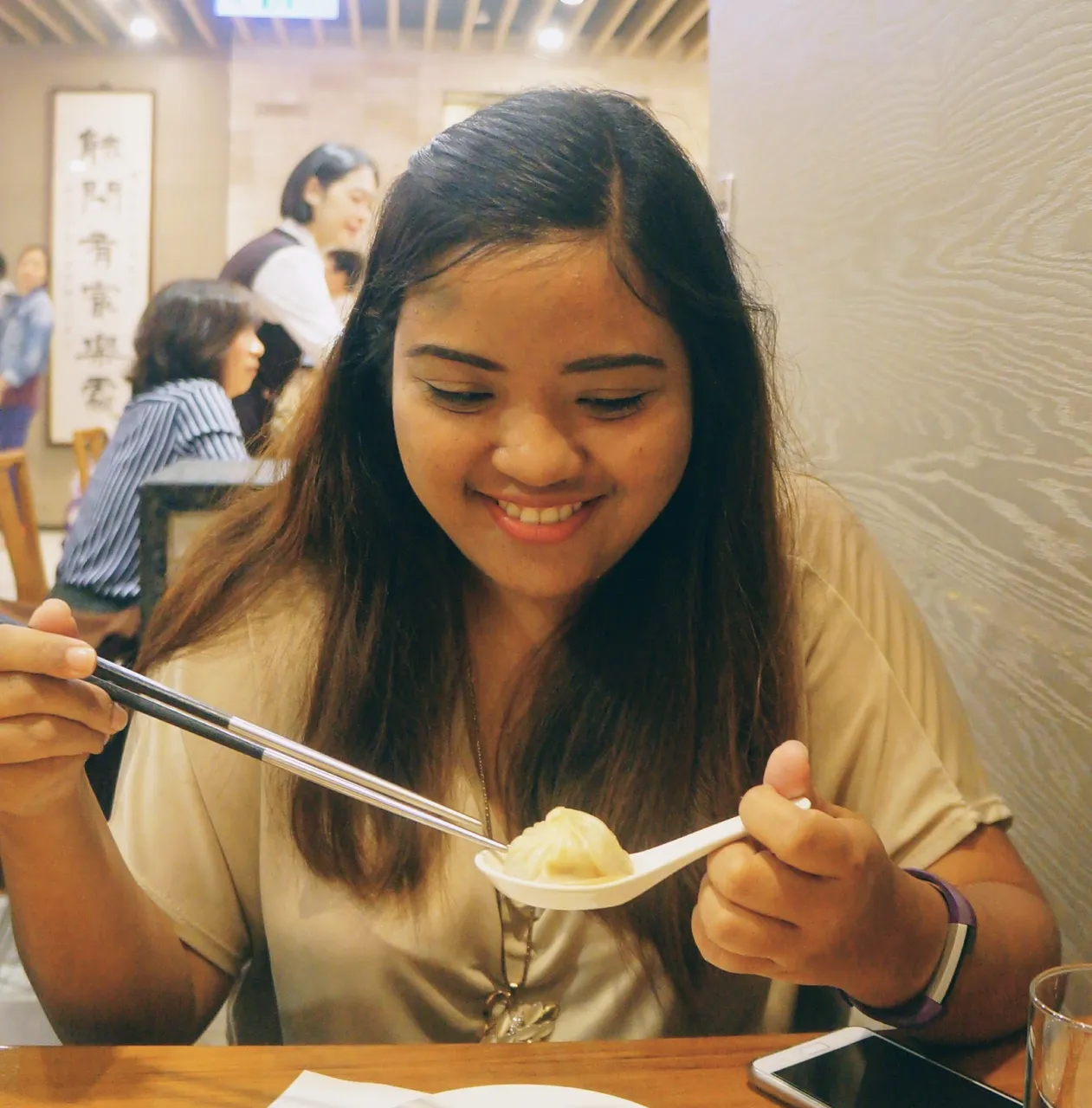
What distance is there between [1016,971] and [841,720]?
29 centimetres

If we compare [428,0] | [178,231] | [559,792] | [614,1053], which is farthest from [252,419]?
[614,1053]

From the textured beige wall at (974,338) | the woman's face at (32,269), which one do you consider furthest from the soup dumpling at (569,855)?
the woman's face at (32,269)

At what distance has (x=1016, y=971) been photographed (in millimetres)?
930

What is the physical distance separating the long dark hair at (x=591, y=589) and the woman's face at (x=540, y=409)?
0.13ft

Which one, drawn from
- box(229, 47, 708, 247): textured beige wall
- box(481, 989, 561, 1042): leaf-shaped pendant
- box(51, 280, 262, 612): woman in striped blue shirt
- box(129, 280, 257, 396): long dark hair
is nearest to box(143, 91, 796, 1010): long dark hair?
box(481, 989, 561, 1042): leaf-shaped pendant

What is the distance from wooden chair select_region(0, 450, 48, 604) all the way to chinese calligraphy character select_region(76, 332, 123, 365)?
970 mm

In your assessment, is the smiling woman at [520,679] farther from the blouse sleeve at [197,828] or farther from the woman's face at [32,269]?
the woman's face at [32,269]

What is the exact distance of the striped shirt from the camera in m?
2.71

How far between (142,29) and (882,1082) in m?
4.36

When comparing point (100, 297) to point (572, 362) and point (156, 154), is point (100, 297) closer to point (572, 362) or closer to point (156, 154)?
point (156, 154)

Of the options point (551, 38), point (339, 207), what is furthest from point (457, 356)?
point (551, 38)

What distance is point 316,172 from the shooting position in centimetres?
383

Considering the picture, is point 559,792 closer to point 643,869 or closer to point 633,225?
point 643,869

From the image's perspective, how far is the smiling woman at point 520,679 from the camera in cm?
92
